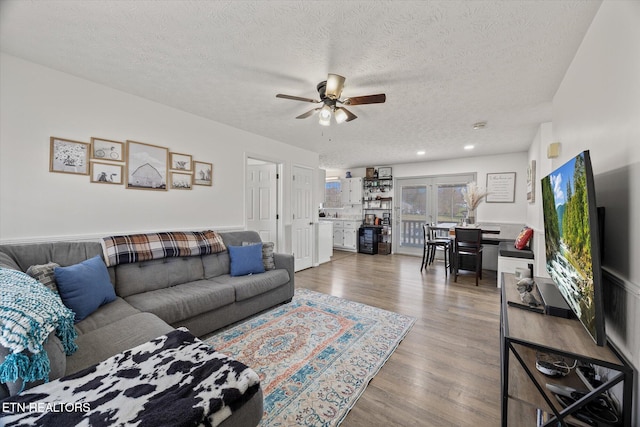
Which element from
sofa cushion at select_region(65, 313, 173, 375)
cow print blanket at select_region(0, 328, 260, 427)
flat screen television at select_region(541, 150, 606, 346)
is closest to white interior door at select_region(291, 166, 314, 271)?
sofa cushion at select_region(65, 313, 173, 375)

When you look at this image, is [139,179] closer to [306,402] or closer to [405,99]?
[306,402]

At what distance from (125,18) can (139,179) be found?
1.62 m

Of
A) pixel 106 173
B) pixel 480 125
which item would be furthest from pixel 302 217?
pixel 480 125

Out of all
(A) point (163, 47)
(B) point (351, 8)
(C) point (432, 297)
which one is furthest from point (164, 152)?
(C) point (432, 297)

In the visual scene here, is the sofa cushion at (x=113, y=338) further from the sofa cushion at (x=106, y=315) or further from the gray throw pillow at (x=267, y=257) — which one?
the gray throw pillow at (x=267, y=257)

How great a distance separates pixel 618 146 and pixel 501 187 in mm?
4700

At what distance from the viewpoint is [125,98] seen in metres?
Result: 2.61

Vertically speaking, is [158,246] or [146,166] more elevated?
[146,166]

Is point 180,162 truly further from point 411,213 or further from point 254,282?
point 411,213

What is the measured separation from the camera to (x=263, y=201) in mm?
4633

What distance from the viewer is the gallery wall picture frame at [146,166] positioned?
2662mm

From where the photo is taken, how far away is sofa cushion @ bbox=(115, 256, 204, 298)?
2.26 metres

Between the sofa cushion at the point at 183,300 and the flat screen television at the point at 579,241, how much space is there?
2.46 m

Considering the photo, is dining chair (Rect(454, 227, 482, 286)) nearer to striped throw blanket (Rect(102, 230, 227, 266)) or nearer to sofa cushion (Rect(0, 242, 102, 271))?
striped throw blanket (Rect(102, 230, 227, 266))
